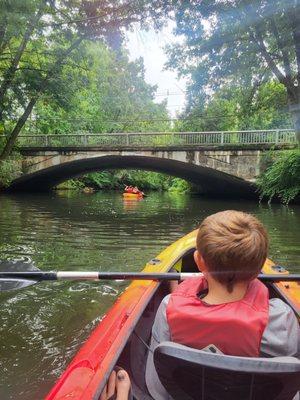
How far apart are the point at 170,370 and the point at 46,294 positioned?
3.22m

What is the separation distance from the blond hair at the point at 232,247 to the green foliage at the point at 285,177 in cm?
1341

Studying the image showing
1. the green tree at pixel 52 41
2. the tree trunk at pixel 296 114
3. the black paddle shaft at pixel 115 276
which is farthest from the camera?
the green tree at pixel 52 41

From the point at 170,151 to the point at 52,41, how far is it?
Result: 6.63 m

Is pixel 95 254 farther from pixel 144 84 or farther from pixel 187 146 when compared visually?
pixel 144 84

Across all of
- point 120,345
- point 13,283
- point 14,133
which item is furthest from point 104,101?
point 120,345

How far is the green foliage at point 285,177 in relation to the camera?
14.1 meters

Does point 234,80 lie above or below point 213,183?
above

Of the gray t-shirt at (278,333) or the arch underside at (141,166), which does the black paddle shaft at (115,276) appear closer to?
the gray t-shirt at (278,333)

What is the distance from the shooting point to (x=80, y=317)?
12.1 ft

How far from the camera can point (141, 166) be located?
79.3 ft

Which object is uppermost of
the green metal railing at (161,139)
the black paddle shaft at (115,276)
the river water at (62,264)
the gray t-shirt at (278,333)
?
the green metal railing at (161,139)

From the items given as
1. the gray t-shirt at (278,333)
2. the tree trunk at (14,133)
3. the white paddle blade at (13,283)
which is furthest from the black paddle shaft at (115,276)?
the tree trunk at (14,133)

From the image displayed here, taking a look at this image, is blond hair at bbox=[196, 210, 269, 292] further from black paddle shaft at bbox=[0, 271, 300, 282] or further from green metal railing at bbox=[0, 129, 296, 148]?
green metal railing at bbox=[0, 129, 296, 148]

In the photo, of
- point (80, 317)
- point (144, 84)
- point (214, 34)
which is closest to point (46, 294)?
point (80, 317)
